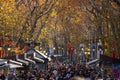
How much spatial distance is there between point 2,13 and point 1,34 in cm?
356

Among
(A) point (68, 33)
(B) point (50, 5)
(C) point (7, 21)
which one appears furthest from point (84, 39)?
(C) point (7, 21)

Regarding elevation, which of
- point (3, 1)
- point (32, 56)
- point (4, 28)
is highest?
point (3, 1)

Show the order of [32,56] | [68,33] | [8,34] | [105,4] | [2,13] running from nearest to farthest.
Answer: [105,4]
[2,13]
[8,34]
[32,56]
[68,33]

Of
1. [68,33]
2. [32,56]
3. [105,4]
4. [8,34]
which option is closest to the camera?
[105,4]

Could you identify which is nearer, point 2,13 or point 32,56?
point 2,13

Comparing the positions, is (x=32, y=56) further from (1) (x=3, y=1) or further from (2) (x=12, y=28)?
(1) (x=3, y=1)

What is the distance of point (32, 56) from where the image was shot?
116 ft

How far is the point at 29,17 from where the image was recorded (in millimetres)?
33438

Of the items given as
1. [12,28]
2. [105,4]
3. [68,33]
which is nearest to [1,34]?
[12,28]

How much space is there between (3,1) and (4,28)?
7.58 feet

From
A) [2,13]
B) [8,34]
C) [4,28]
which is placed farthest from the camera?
[8,34]

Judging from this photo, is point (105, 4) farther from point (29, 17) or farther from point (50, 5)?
point (50, 5)

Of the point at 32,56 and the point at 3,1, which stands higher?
the point at 3,1

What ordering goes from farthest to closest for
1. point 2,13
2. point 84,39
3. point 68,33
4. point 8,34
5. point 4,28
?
point 68,33 < point 84,39 < point 8,34 < point 4,28 < point 2,13
